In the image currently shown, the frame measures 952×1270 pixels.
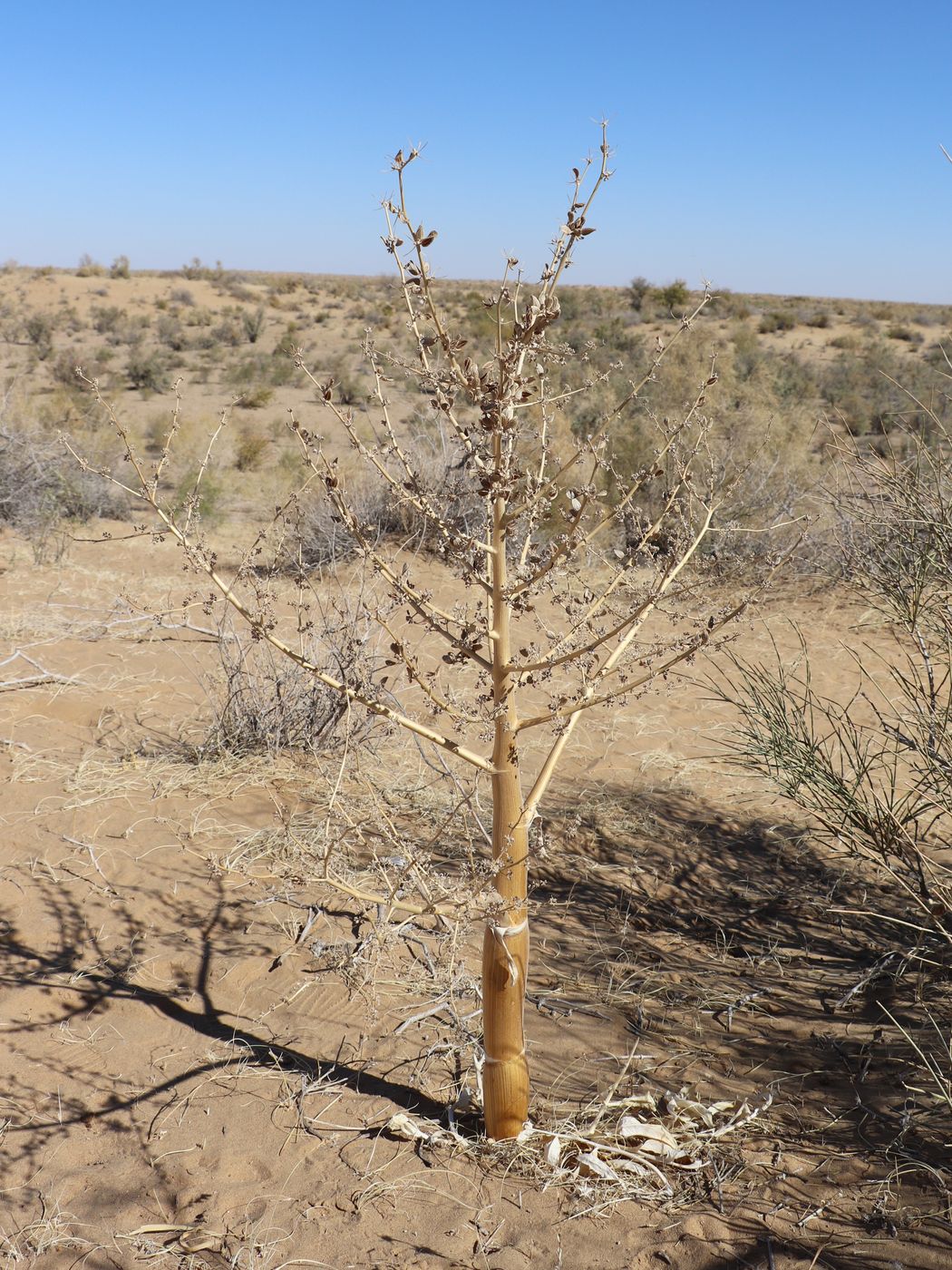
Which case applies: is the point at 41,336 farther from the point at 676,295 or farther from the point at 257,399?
the point at 676,295

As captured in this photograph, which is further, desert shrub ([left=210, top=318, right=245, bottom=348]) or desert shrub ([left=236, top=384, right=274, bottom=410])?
desert shrub ([left=210, top=318, right=245, bottom=348])

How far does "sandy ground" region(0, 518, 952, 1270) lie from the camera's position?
2326 millimetres

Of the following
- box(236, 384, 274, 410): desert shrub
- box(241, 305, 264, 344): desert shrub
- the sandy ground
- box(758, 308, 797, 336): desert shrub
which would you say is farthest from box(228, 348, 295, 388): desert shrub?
the sandy ground

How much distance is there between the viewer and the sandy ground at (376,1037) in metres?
2.33

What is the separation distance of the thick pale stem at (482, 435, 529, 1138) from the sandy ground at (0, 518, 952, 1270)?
0.42 feet

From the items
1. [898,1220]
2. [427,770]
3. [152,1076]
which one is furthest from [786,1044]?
[427,770]

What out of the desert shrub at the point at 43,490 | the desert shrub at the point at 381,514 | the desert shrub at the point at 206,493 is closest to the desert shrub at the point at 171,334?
the desert shrub at the point at 206,493

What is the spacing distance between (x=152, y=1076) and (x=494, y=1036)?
1.14 meters

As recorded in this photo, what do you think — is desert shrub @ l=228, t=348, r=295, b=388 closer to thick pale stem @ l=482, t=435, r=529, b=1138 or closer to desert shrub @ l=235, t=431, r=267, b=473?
desert shrub @ l=235, t=431, r=267, b=473

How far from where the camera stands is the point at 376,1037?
122 inches

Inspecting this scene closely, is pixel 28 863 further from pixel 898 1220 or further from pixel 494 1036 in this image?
pixel 898 1220

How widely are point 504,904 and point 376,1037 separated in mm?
1155

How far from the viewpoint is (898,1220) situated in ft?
7.41

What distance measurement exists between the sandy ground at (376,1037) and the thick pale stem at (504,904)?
127 millimetres
